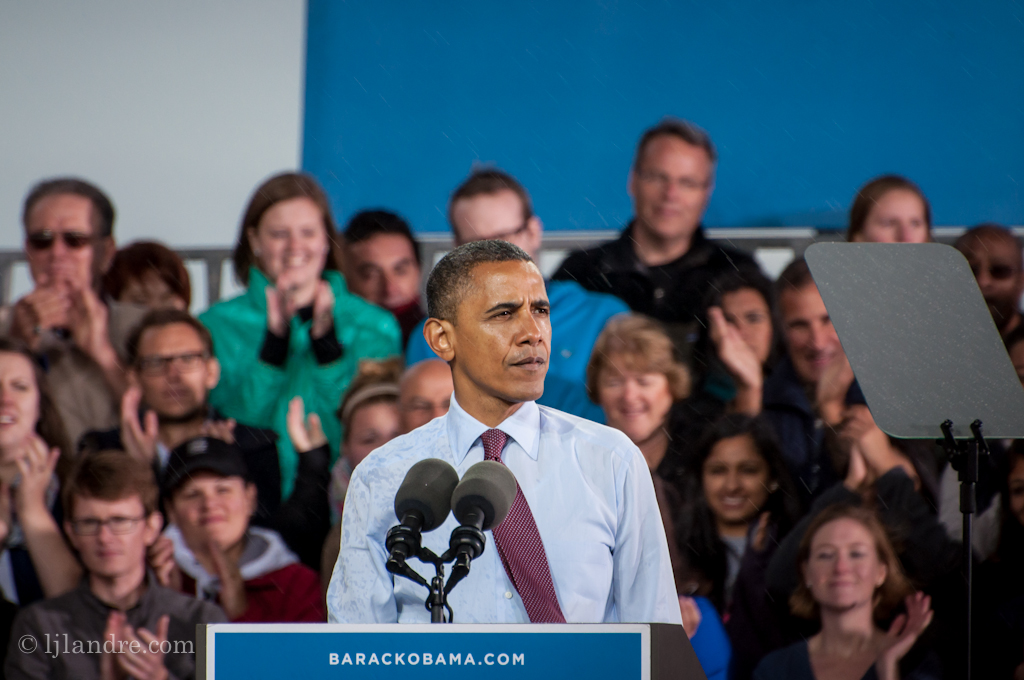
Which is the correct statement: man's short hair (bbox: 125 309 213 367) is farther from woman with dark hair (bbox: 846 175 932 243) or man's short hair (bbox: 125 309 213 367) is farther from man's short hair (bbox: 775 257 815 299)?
woman with dark hair (bbox: 846 175 932 243)

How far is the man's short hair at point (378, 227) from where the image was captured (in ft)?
13.1

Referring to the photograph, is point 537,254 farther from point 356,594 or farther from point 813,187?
point 356,594

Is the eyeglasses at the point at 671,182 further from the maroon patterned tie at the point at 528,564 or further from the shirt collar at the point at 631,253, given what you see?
the maroon patterned tie at the point at 528,564

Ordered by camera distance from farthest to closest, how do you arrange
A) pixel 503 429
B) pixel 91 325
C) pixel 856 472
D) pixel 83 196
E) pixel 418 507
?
pixel 83 196, pixel 91 325, pixel 856 472, pixel 503 429, pixel 418 507

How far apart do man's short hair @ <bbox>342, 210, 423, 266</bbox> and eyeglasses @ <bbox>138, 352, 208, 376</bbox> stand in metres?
0.70

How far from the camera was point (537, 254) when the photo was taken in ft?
12.8

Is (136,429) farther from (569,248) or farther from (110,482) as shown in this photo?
(569,248)

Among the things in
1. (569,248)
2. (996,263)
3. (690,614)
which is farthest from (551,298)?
(996,263)

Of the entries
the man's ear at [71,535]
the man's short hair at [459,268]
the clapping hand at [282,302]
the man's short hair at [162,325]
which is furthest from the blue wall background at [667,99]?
the man's short hair at [459,268]

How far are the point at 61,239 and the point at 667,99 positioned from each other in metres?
2.40

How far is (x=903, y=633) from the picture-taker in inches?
135

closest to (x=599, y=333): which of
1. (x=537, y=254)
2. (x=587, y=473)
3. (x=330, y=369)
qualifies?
(x=537, y=254)

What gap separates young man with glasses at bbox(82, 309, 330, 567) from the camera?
12.6ft

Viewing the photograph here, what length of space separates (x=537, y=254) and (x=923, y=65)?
5.38 ft
